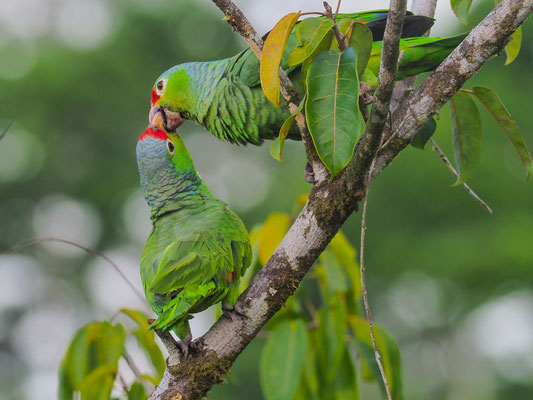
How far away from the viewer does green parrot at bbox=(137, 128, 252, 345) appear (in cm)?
213

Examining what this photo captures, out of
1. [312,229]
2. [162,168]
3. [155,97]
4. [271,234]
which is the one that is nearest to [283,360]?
[271,234]

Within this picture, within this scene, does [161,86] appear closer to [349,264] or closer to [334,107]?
[349,264]

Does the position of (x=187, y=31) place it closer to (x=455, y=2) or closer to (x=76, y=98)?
(x=76, y=98)

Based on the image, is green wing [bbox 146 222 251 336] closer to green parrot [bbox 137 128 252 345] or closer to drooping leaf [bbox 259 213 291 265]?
green parrot [bbox 137 128 252 345]

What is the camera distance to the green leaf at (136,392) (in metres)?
2.60

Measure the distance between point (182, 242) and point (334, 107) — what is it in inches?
31.1

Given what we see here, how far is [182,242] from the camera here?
226 cm

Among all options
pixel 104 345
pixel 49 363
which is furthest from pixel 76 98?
pixel 104 345

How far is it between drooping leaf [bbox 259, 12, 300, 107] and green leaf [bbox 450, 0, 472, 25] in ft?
3.26

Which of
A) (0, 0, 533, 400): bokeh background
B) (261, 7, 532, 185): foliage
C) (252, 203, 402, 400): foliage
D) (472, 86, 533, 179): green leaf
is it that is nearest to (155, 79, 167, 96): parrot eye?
(252, 203, 402, 400): foliage

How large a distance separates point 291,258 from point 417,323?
423 inches

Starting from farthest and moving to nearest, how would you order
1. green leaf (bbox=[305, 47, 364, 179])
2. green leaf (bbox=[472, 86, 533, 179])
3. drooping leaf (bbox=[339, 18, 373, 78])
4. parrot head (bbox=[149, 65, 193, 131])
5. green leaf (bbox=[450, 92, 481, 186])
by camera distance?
parrot head (bbox=[149, 65, 193, 131]), green leaf (bbox=[450, 92, 481, 186]), green leaf (bbox=[472, 86, 533, 179]), drooping leaf (bbox=[339, 18, 373, 78]), green leaf (bbox=[305, 47, 364, 179])

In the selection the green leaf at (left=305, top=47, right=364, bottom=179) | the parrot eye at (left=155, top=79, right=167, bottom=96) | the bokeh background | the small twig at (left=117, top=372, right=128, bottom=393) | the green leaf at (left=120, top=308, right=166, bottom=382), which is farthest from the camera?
the bokeh background

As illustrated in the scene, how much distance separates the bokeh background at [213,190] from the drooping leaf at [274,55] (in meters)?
9.06
